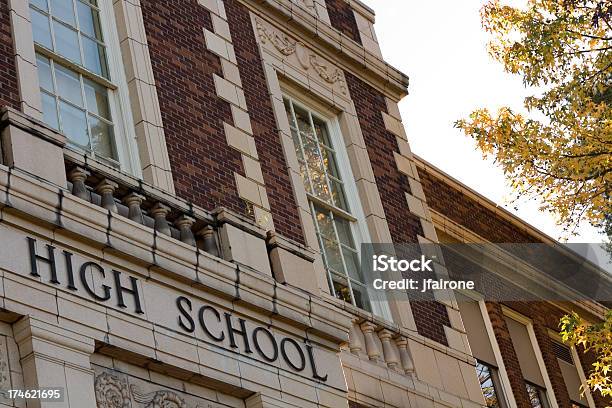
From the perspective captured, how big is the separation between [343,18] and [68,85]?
6.46 m

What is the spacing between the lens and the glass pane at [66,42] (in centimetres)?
1382

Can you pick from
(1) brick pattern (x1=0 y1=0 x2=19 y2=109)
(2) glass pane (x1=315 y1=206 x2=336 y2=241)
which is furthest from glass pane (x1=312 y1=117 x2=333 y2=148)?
(1) brick pattern (x1=0 y1=0 x2=19 y2=109)

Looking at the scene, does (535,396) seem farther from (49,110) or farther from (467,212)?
(49,110)

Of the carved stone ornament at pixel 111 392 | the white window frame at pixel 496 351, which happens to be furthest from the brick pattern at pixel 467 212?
the carved stone ornament at pixel 111 392

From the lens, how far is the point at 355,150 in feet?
56.9

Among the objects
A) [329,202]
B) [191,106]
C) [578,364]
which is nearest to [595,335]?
[329,202]

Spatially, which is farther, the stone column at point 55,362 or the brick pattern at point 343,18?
the brick pattern at point 343,18

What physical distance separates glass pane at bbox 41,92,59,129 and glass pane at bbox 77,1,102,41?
54.7 inches

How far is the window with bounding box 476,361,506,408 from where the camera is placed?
19359mm

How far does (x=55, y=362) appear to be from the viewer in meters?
9.73

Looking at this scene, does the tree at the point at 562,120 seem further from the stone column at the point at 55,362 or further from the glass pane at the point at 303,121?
the stone column at the point at 55,362

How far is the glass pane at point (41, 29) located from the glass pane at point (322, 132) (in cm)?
461

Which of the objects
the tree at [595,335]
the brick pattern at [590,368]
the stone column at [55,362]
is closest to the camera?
the stone column at [55,362]
